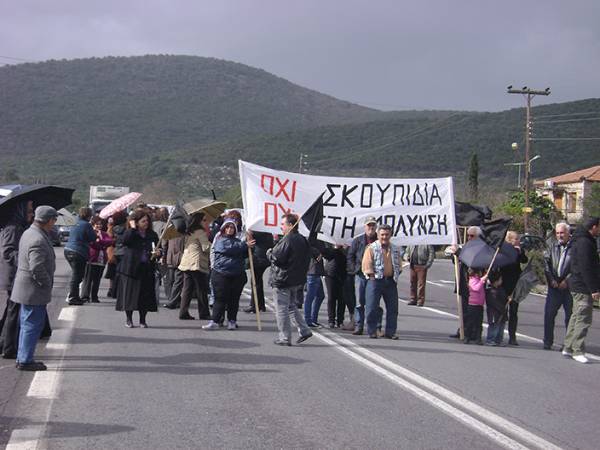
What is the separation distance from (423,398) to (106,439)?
10.3 ft

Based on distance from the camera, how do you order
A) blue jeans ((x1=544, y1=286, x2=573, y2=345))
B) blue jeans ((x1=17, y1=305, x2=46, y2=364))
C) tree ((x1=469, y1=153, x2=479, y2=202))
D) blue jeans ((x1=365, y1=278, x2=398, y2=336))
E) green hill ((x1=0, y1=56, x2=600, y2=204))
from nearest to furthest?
blue jeans ((x1=17, y1=305, x2=46, y2=364)) < blue jeans ((x1=544, y1=286, x2=573, y2=345)) < blue jeans ((x1=365, y1=278, x2=398, y2=336)) < tree ((x1=469, y1=153, x2=479, y2=202)) < green hill ((x1=0, y1=56, x2=600, y2=204))

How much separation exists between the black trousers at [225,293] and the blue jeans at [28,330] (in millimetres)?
3732

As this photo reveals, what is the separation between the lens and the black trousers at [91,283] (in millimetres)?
15016

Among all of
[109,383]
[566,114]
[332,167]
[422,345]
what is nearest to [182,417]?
[109,383]

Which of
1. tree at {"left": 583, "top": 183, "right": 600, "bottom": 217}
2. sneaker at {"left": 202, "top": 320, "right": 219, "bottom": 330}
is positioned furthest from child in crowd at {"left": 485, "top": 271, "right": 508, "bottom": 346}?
tree at {"left": 583, "top": 183, "right": 600, "bottom": 217}

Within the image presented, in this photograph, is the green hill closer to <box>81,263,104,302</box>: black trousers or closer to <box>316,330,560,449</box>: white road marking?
<box>81,263,104,302</box>: black trousers

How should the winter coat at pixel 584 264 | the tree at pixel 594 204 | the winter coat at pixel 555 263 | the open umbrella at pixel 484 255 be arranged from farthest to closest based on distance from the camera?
1. the tree at pixel 594 204
2. the open umbrella at pixel 484 255
3. the winter coat at pixel 555 263
4. the winter coat at pixel 584 264

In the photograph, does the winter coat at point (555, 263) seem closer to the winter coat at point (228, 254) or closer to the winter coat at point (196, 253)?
the winter coat at point (228, 254)

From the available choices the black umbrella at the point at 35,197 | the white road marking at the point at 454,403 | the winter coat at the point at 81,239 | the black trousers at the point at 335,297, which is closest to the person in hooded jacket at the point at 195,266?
the black trousers at the point at 335,297

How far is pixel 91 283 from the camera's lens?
597 inches

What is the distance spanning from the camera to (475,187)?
51.3 metres

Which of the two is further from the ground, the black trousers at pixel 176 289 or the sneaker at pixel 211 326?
the black trousers at pixel 176 289

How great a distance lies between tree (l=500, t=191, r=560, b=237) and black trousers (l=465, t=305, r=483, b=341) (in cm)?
2895

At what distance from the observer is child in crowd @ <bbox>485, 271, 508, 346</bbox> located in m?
11.7
